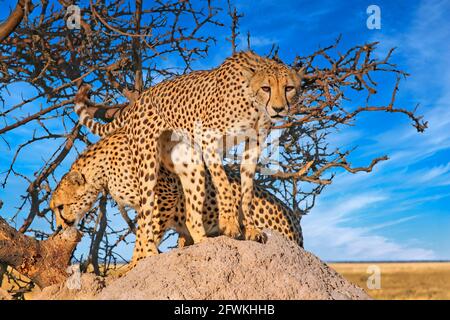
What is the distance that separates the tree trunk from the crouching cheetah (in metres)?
0.19

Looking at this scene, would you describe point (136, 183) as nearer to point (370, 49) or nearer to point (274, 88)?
point (274, 88)

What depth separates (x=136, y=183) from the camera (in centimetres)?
417

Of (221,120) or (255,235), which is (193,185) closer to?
(221,120)

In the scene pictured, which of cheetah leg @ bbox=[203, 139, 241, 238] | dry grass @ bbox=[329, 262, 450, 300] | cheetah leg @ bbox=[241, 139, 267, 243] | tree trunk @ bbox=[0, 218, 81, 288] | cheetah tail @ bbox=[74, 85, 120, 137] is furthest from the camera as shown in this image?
dry grass @ bbox=[329, 262, 450, 300]

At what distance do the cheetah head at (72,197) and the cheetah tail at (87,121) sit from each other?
0.49 metres

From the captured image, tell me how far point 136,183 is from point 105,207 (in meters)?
1.84

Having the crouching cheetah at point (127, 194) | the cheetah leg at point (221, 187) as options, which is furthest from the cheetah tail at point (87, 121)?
the cheetah leg at point (221, 187)

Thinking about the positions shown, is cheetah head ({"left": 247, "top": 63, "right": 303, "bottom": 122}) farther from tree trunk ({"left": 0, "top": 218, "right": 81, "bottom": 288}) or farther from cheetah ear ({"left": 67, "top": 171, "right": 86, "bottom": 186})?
tree trunk ({"left": 0, "top": 218, "right": 81, "bottom": 288})

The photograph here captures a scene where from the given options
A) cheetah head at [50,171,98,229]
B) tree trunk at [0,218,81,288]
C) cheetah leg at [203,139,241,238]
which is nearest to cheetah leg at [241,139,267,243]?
cheetah leg at [203,139,241,238]

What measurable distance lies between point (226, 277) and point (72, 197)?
1.64 meters

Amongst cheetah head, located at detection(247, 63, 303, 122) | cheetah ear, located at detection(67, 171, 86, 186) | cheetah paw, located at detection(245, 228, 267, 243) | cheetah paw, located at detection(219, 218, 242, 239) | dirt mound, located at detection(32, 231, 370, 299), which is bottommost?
dirt mound, located at detection(32, 231, 370, 299)

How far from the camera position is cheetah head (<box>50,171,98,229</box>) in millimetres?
4254
